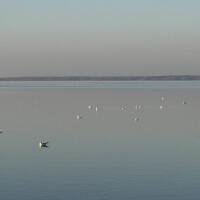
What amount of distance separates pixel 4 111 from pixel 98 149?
28342 mm

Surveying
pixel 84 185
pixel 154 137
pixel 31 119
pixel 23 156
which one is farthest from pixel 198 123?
pixel 84 185

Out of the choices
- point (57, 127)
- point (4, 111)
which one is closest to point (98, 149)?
point (57, 127)

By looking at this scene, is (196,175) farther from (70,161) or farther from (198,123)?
(198,123)

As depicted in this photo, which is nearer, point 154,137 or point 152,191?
point 152,191

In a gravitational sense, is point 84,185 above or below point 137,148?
below

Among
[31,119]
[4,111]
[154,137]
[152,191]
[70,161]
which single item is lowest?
[152,191]

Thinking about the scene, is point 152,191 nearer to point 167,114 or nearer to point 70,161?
point 70,161

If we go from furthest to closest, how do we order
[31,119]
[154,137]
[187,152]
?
[31,119]
[154,137]
[187,152]

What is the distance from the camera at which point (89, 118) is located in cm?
5003

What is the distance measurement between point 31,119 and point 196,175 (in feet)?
88.2

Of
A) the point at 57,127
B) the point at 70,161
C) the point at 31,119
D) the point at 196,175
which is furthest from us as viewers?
the point at 31,119

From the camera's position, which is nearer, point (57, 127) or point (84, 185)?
point (84, 185)

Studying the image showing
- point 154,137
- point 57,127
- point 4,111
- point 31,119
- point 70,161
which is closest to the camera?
point 70,161

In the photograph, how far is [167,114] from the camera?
53.6 meters
